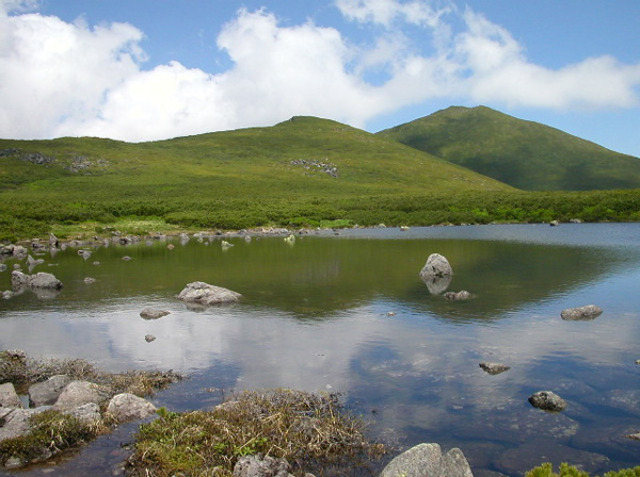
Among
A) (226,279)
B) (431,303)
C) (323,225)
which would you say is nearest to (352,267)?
(226,279)

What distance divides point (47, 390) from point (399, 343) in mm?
13089

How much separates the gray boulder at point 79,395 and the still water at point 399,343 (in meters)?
1.69

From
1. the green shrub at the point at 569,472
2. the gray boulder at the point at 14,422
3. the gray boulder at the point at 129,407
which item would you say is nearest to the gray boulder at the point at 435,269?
the gray boulder at the point at 129,407

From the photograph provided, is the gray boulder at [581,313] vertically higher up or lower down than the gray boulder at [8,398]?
higher up

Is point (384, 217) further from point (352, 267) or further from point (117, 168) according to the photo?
point (117, 168)

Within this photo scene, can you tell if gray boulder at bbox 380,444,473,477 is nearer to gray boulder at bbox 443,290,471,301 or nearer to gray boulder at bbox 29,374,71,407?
gray boulder at bbox 29,374,71,407

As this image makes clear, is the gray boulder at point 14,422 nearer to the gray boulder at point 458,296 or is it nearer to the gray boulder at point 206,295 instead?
the gray boulder at point 206,295

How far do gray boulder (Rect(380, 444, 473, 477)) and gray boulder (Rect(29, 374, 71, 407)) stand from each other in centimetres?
1095

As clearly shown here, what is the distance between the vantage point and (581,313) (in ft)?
83.7

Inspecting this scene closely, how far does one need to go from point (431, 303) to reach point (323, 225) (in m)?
71.2

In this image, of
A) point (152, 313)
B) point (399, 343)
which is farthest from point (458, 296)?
point (152, 313)

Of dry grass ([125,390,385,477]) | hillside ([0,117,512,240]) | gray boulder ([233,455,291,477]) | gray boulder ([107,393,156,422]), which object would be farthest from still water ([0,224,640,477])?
hillside ([0,117,512,240])

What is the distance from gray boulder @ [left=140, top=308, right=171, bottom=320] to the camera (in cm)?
2743

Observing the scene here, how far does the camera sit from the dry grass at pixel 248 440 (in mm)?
11539
